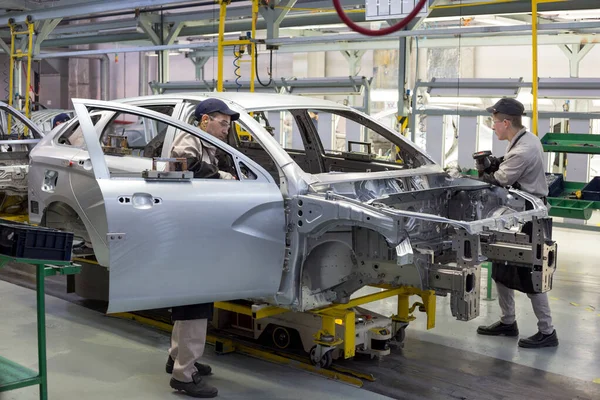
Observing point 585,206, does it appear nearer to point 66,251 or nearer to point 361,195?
point 361,195

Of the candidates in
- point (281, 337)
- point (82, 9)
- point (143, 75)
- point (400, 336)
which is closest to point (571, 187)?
point (400, 336)

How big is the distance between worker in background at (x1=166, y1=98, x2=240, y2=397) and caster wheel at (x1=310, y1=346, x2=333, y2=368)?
749 millimetres

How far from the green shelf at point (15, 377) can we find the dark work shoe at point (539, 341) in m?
3.56

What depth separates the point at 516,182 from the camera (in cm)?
561

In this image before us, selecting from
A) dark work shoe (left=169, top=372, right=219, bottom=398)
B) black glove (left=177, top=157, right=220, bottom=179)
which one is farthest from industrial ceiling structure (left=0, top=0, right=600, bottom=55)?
dark work shoe (left=169, top=372, right=219, bottom=398)

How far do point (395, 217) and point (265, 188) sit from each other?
841 millimetres

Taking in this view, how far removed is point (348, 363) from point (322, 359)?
269 mm

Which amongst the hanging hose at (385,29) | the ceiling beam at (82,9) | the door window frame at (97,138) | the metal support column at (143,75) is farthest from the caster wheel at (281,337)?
the metal support column at (143,75)

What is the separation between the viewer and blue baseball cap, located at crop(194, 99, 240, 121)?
462cm

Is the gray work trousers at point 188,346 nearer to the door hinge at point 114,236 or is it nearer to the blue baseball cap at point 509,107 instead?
the door hinge at point 114,236

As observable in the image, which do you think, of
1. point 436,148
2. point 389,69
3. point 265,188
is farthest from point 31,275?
point 389,69

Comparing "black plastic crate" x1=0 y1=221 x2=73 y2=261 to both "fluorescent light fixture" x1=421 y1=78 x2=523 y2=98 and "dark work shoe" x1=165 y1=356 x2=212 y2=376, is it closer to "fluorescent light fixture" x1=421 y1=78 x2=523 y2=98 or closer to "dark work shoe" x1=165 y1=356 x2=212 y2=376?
"dark work shoe" x1=165 y1=356 x2=212 y2=376

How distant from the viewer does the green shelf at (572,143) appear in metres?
7.69

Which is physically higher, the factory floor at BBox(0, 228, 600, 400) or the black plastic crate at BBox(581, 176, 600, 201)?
the black plastic crate at BBox(581, 176, 600, 201)
